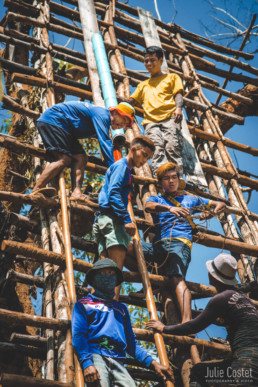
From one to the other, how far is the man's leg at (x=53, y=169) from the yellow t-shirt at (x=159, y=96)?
160 centimetres

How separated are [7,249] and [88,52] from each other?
3842mm

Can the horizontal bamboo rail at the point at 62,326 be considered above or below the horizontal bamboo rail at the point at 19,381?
above

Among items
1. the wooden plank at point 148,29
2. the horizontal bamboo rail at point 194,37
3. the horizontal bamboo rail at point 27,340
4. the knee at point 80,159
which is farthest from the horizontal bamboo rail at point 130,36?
the horizontal bamboo rail at point 27,340

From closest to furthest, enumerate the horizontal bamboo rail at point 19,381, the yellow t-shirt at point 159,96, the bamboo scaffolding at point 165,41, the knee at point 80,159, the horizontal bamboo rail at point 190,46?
1. the horizontal bamboo rail at point 19,381
2. the knee at point 80,159
3. the yellow t-shirt at point 159,96
4. the bamboo scaffolding at point 165,41
5. the horizontal bamboo rail at point 190,46

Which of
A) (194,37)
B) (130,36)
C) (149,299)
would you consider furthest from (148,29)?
(149,299)

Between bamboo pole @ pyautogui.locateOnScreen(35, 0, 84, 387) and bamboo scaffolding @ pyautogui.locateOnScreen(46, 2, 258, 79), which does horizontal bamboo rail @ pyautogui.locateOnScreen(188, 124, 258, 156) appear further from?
bamboo scaffolding @ pyautogui.locateOnScreen(46, 2, 258, 79)

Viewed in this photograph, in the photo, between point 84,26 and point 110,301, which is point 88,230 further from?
point 84,26

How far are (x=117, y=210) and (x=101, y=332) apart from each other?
1164mm

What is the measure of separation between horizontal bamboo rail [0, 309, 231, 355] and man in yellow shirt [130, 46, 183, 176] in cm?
230

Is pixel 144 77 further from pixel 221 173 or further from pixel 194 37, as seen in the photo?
pixel 194 37

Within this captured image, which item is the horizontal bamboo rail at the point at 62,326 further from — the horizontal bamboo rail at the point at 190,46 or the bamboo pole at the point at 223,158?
the horizontal bamboo rail at the point at 190,46

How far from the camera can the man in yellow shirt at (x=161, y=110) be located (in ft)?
18.6

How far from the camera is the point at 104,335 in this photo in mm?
2869

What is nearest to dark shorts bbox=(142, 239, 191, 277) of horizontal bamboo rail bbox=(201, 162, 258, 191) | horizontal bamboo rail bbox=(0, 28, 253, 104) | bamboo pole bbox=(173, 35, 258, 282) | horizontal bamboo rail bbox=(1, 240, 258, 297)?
horizontal bamboo rail bbox=(1, 240, 258, 297)
